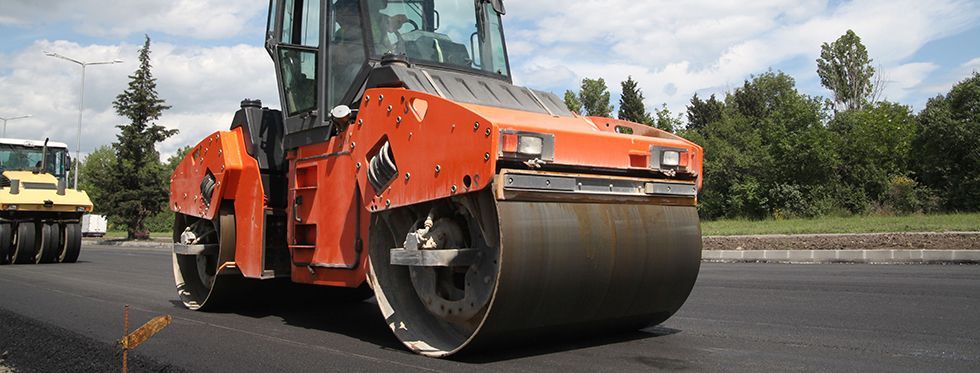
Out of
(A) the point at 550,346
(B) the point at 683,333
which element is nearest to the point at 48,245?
(A) the point at 550,346

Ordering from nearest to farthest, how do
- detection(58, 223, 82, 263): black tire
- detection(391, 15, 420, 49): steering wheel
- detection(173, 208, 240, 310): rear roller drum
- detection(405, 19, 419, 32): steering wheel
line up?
detection(391, 15, 420, 49): steering wheel < detection(405, 19, 419, 32): steering wheel < detection(173, 208, 240, 310): rear roller drum < detection(58, 223, 82, 263): black tire

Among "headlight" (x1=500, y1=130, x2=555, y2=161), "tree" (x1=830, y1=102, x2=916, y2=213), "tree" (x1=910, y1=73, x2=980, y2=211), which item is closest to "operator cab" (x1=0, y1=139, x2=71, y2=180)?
"headlight" (x1=500, y1=130, x2=555, y2=161)

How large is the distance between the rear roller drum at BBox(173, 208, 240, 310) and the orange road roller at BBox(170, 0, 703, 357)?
5cm

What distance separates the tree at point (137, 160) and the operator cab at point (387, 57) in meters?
32.6

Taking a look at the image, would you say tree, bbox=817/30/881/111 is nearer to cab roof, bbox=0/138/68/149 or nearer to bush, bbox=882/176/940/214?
bush, bbox=882/176/940/214

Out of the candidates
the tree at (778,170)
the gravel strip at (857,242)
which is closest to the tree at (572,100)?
the tree at (778,170)

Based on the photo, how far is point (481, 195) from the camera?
4.68m

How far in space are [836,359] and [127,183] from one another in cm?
3733

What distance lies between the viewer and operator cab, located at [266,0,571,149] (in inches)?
221

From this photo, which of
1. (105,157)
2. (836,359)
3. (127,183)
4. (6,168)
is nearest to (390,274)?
(836,359)

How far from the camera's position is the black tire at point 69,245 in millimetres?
17578

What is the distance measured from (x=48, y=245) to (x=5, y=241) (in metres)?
0.79

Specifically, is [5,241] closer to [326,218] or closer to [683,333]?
[326,218]

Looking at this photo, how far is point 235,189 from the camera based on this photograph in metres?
7.14
